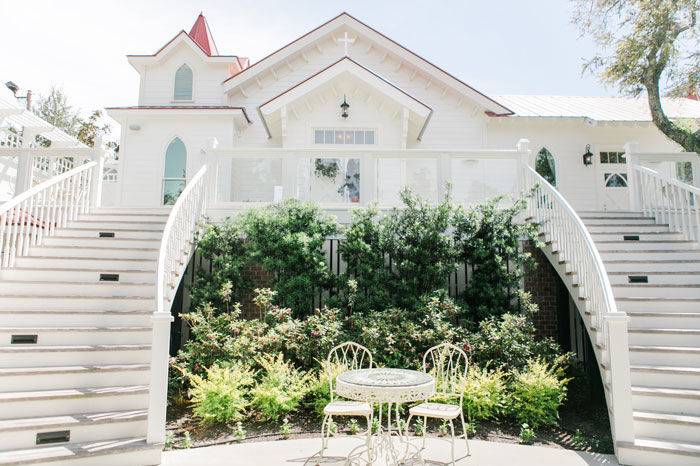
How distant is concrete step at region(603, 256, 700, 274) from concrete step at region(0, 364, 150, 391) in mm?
6990

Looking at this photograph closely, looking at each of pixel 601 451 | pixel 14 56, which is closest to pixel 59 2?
pixel 601 451

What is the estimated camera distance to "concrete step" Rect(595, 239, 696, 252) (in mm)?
8062

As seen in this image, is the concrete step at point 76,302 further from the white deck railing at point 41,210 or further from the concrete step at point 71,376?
the concrete step at point 71,376

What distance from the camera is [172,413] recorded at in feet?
21.4

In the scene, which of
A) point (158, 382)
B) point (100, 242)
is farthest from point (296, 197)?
point (158, 382)

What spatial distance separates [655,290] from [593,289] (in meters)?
1.50

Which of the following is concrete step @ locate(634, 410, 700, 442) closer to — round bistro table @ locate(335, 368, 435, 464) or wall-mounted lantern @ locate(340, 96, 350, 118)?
round bistro table @ locate(335, 368, 435, 464)

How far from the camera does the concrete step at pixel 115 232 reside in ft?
26.9

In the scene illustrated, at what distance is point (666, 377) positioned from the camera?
5754 millimetres

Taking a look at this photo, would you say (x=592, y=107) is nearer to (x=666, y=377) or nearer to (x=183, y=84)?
(x=666, y=377)

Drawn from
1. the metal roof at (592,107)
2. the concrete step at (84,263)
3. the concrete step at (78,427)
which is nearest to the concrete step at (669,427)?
the concrete step at (78,427)

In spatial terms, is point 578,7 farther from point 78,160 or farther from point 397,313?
point 78,160

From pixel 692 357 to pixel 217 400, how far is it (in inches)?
233

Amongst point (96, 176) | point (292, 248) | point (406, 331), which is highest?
point (96, 176)
